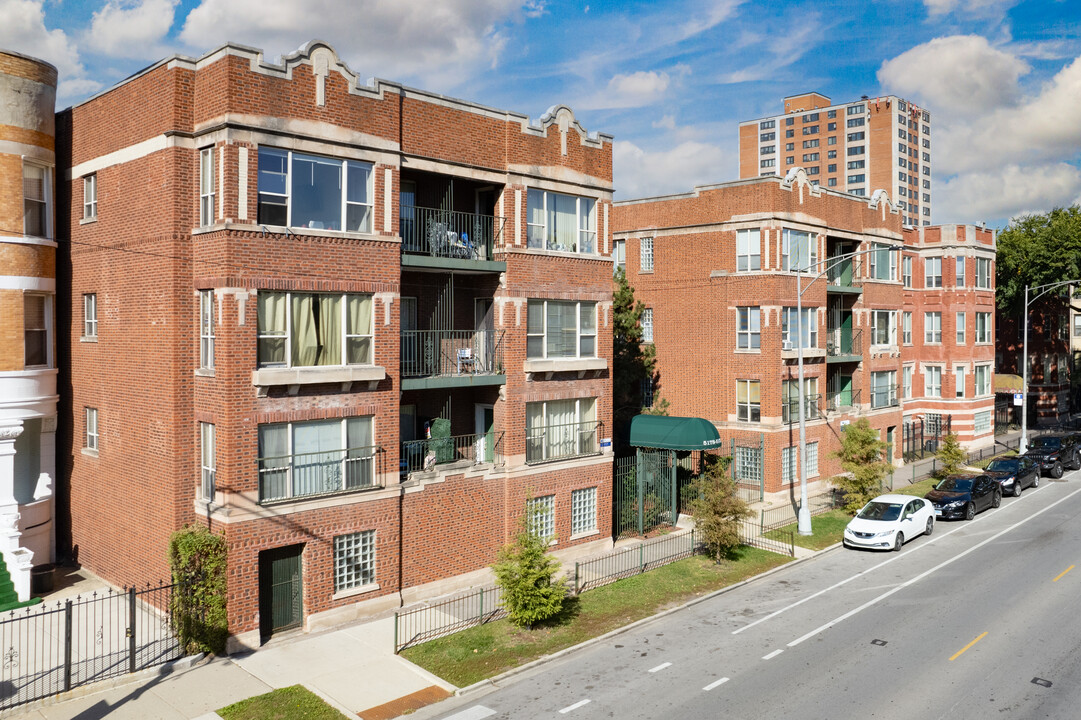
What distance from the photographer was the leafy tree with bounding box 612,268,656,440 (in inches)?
1363

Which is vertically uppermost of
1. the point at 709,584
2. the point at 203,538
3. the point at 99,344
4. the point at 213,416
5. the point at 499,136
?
the point at 499,136

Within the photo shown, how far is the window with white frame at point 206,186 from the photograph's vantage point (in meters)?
18.5

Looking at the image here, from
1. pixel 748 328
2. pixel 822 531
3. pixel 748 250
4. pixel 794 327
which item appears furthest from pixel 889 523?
pixel 748 250

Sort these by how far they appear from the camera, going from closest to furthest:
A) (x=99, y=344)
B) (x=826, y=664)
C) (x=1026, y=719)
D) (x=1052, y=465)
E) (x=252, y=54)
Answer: (x=1026, y=719)
(x=826, y=664)
(x=252, y=54)
(x=99, y=344)
(x=1052, y=465)

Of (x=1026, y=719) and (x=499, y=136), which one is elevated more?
(x=499, y=136)

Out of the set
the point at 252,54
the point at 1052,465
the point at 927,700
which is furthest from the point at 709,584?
the point at 1052,465

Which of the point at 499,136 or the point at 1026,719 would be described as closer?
the point at 1026,719

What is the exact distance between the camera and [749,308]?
1366 inches

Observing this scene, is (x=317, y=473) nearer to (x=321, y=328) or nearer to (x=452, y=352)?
(x=321, y=328)

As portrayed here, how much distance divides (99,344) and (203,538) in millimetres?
8107

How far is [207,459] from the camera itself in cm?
1894

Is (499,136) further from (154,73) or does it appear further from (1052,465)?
(1052,465)

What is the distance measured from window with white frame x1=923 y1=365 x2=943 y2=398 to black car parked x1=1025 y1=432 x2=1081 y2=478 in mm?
5988

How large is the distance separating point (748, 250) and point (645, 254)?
539cm
